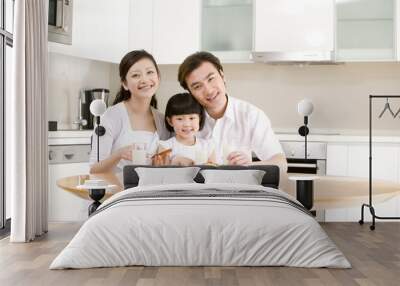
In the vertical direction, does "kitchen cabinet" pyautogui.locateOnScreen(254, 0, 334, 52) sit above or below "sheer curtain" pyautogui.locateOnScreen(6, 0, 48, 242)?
above

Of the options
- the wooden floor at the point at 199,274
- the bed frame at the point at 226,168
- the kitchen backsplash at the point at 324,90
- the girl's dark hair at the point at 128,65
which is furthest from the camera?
the kitchen backsplash at the point at 324,90

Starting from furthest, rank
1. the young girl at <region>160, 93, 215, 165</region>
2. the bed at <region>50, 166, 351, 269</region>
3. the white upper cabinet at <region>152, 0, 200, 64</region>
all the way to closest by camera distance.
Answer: the white upper cabinet at <region>152, 0, 200, 64</region>, the young girl at <region>160, 93, 215, 165</region>, the bed at <region>50, 166, 351, 269</region>

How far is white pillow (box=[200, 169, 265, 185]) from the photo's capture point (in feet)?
19.4

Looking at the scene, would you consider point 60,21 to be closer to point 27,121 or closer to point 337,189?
point 27,121

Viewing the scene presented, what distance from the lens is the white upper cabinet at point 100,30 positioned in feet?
21.5

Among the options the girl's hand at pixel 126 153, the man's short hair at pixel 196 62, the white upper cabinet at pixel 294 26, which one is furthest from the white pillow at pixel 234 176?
the white upper cabinet at pixel 294 26

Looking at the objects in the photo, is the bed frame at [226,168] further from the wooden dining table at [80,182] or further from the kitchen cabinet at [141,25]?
the kitchen cabinet at [141,25]

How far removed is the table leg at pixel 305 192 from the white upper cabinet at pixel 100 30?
2.14 metres

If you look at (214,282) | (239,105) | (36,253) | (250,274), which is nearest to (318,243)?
(250,274)

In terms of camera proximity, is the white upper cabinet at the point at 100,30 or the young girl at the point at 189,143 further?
the white upper cabinet at the point at 100,30

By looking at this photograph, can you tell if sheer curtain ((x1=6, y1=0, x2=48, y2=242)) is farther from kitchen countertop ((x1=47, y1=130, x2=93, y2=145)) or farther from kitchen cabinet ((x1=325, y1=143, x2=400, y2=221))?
kitchen cabinet ((x1=325, y1=143, x2=400, y2=221))

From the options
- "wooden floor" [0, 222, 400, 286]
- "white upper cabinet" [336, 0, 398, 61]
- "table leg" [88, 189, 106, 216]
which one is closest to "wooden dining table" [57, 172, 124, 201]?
"table leg" [88, 189, 106, 216]

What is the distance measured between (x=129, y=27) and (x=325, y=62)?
1973 millimetres

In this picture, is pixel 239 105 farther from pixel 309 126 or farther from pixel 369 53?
pixel 369 53
